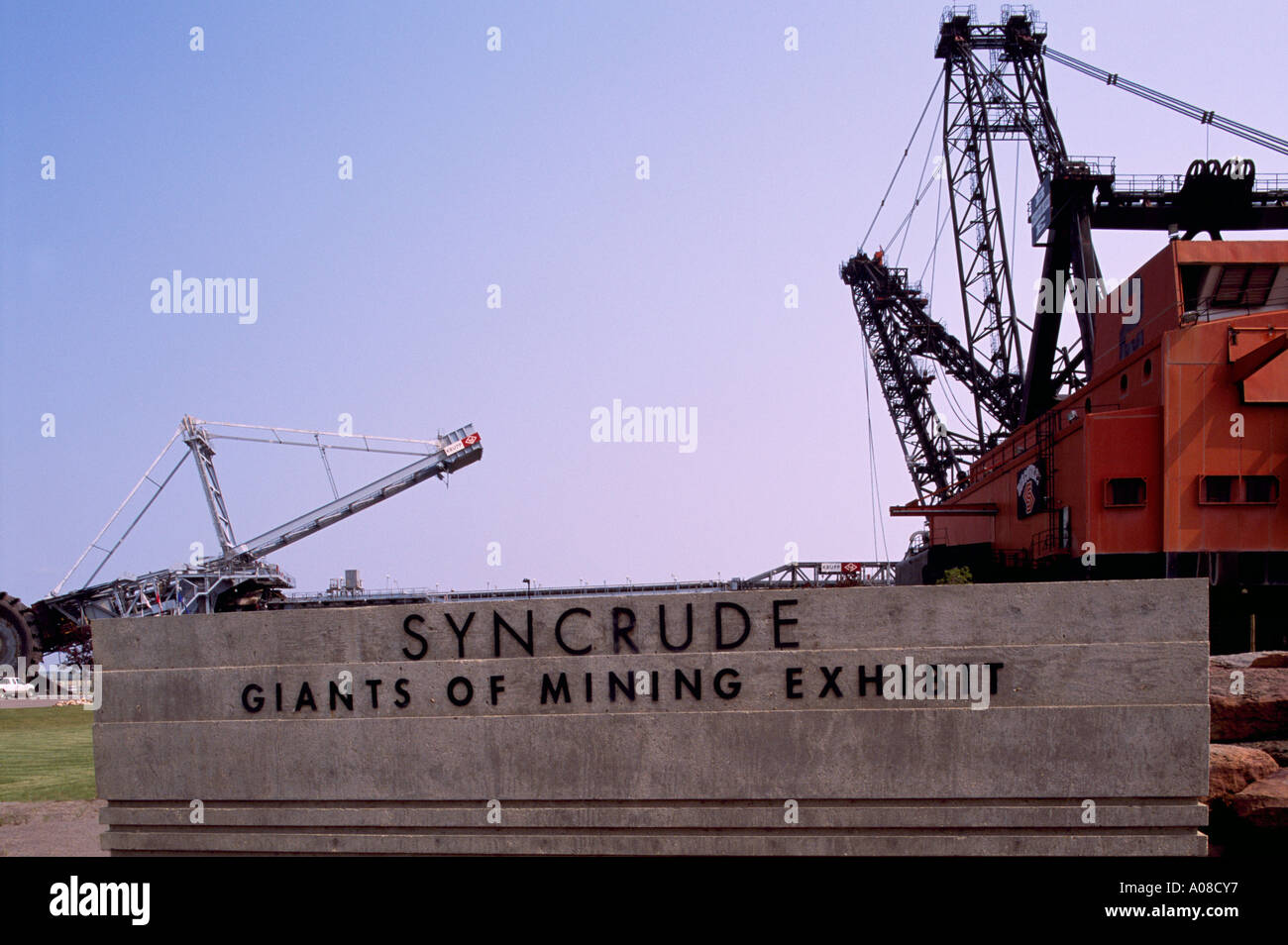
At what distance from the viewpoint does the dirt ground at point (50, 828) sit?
13445mm

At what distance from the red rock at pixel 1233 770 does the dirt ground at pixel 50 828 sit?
14249 millimetres

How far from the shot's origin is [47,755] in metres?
21.9

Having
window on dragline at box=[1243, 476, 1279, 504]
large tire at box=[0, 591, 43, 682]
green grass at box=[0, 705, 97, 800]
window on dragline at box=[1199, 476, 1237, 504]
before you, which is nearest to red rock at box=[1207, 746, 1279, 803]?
window on dragline at box=[1199, 476, 1237, 504]

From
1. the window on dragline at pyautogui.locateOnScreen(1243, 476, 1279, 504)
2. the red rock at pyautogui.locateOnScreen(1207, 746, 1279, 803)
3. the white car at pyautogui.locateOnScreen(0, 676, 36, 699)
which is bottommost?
the white car at pyautogui.locateOnScreen(0, 676, 36, 699)

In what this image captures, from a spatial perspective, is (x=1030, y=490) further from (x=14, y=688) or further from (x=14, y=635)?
(x=14, y=635)

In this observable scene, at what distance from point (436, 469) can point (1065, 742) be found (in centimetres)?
5281

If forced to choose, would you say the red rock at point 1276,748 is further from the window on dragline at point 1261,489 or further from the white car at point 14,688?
the white car at point 14,688

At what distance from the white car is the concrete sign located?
1205 inches

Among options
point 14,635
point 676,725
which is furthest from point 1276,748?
point 14,635

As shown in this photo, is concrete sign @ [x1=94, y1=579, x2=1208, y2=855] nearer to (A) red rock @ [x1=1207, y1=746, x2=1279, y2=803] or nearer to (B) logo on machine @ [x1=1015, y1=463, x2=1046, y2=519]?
(A) red rock @ [x1=1207, y1=746, x2=1279, y2=803]

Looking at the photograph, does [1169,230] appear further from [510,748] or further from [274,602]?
[274,602]

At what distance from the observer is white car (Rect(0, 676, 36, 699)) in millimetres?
36219
